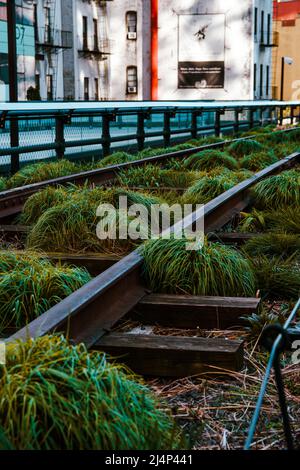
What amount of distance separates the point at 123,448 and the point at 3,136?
1127 centimetres

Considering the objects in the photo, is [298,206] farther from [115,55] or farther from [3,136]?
[115,55]

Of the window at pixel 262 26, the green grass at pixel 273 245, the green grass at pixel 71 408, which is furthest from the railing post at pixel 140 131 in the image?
the window at pixel 262 26

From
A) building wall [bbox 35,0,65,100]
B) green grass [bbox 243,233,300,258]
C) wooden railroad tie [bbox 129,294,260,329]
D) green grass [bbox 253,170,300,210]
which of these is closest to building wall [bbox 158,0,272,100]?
building wall [bbox 35,0,65,100]

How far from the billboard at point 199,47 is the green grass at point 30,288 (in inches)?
1758

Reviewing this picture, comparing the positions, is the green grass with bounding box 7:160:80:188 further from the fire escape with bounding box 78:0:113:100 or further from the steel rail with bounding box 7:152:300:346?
the fire escape with bounding box 78:0:113:100

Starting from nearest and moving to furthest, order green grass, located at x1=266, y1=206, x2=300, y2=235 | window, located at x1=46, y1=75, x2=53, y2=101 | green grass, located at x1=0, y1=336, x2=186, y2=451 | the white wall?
1. green grass, located at x1=0, y1=336, x2=186, y2=451
2. green grass, located at x1=266, y1=206, x2=300, y2=235
3. window, located at x1=46, y1=75, x2=53, y2=101
4. the white wall

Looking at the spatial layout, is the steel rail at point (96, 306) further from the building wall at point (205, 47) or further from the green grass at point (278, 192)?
the building wall at point (205, 47)

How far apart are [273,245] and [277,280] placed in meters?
0.91

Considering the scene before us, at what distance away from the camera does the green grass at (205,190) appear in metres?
7.12

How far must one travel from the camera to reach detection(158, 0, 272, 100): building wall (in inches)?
1870

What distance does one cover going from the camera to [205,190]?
25.0ft

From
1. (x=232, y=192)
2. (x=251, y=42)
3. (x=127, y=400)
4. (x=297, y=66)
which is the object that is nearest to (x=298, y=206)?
(x=232, y=192)

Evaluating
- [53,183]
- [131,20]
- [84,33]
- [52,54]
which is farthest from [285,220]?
[131,20]

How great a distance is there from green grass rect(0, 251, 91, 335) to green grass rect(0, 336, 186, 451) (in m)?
1.12
